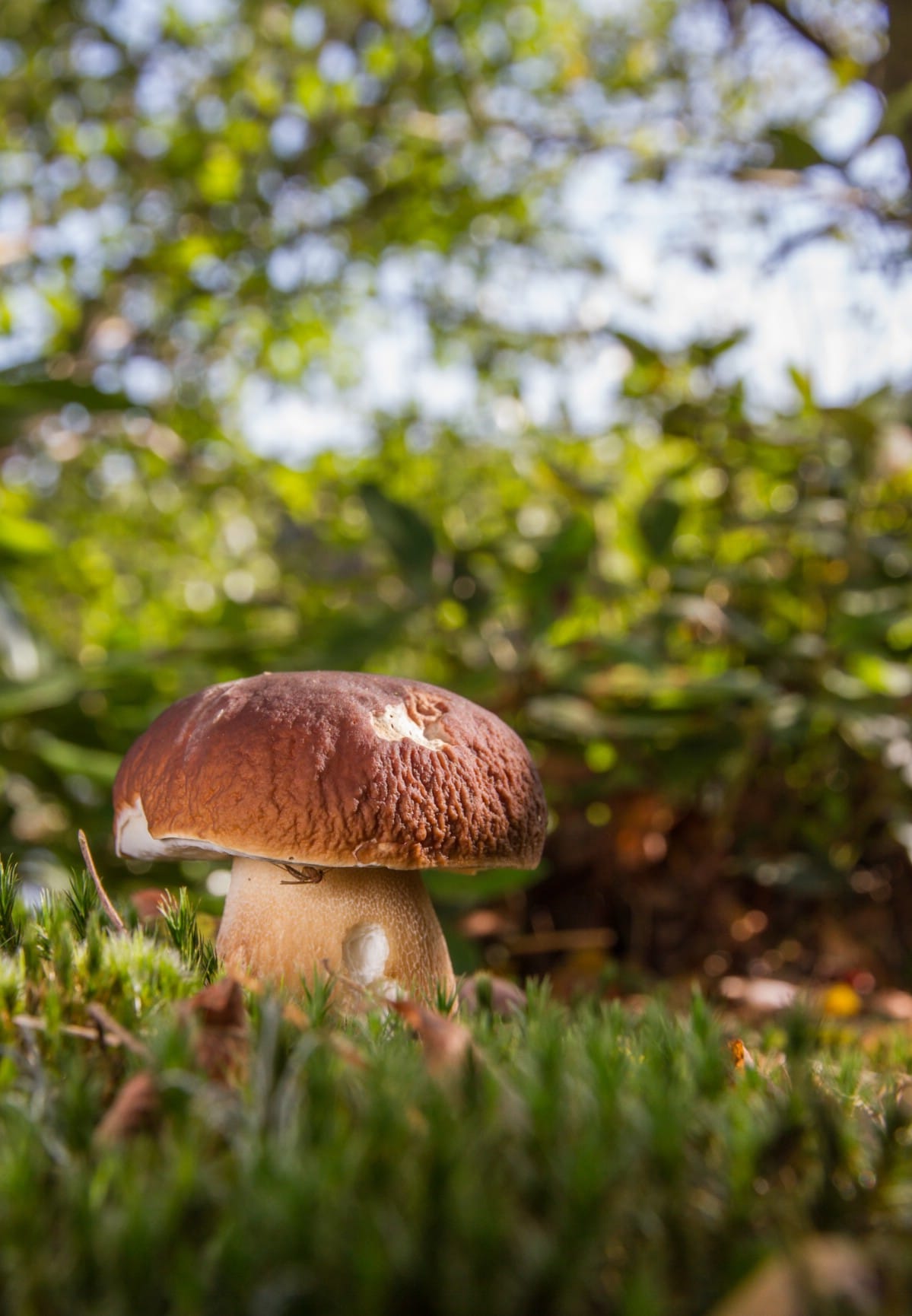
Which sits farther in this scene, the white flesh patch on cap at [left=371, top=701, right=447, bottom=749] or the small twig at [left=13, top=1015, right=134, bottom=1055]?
the white flesh patch on cap at [left=371, top=701, right=447, bottom=749]

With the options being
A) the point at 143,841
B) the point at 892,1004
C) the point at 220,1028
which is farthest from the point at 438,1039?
the point at 892,1004

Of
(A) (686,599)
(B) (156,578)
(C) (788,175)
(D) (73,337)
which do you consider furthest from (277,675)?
(B) (156,578)

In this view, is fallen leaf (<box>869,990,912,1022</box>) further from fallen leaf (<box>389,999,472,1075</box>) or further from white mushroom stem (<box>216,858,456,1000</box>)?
fallen leaf (<box>389,999,472,1075</box>)

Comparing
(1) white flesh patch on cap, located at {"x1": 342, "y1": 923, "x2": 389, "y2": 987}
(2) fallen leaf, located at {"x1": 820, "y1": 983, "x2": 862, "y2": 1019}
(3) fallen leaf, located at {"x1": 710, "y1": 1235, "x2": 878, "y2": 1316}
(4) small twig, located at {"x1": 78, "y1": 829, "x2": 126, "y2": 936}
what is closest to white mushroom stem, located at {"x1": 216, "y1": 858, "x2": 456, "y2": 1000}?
(1) white flesh patch on cap, located at {"x1": 342, "y1": 923, "x2": 389, "y2": 987}

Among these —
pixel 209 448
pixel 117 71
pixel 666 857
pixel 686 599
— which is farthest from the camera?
pixel 209 448

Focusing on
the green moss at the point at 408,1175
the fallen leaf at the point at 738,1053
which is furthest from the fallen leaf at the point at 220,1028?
the fallen leaf at the point at 738,1053

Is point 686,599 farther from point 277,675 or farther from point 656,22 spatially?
point 656,22
